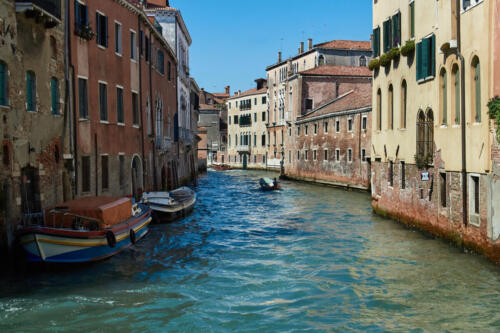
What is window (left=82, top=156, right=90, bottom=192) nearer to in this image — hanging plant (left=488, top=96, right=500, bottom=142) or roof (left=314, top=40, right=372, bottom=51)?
hanging plant (left=488, top=96, right=500, bottom=142)

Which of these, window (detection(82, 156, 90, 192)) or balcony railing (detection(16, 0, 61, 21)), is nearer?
balcony railing (detection(16, 0, 61, 21))

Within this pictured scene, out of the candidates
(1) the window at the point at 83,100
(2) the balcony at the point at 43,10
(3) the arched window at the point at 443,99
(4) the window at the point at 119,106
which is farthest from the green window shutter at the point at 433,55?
(4) the window at the point at 119,106

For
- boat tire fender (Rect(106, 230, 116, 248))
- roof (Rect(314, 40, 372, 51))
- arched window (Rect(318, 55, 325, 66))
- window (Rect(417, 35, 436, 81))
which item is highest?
roof (Rect(314, 40, 372, 51))

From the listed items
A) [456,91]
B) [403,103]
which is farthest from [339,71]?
[456,91]

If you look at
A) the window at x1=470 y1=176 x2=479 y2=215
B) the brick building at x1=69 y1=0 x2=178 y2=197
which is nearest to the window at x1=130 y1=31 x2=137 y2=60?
the brick building at x1=69 y1=0 x2=178 y2=197

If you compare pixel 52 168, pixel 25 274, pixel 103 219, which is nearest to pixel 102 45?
Answer: pixel 52 168

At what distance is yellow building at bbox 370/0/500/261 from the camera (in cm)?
1005

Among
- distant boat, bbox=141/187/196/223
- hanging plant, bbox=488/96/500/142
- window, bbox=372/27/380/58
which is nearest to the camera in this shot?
hanging plant, bbox=488/96/500/142

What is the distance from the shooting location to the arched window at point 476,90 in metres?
10.4

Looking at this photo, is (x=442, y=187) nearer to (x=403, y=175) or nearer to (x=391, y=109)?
(x=403, y=175)

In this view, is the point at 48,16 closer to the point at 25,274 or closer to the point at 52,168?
the point at 52,168

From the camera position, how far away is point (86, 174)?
1416 cm

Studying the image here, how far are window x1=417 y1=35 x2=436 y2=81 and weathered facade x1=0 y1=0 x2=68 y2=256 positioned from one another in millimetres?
8343

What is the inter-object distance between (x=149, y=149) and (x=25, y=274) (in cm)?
1058
